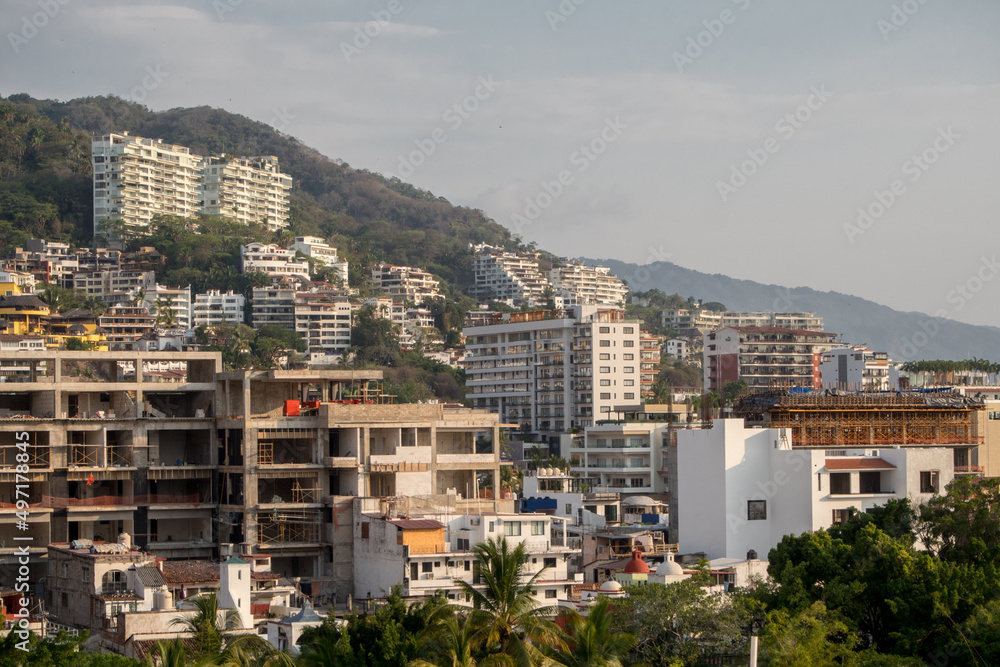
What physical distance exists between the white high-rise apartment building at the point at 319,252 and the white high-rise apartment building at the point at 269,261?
1206 cm

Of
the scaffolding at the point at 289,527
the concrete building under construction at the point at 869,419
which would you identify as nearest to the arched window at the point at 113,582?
the scaffolding at the point at 289,527

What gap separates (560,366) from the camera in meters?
125

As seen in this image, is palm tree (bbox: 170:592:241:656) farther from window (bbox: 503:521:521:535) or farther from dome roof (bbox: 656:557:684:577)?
window (bbox: 503:521:521:535)

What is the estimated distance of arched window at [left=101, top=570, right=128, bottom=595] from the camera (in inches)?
1598

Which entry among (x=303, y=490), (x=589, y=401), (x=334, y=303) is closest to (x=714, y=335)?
(x=589, y=401)

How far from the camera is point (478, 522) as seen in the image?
47406mm

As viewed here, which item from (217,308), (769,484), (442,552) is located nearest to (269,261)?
(217,308)

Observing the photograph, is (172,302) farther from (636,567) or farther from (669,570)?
(669,570)

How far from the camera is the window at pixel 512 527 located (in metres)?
47.2

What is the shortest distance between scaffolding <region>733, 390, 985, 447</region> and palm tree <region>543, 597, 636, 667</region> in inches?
1395

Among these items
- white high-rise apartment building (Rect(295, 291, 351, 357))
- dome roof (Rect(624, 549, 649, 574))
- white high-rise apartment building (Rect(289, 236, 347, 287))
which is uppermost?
white high-rise apartment building (Rect(289, 236, 347, 287))

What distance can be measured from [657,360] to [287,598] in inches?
4221

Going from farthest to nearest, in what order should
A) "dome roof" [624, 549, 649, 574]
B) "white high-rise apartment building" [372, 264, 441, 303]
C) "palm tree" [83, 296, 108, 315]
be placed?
1. "white high-rise apartment building" [372, 264, 441, 303]
2. "palm tree" [83, 296, 108, 315]
3. "dome roof" [624, 549, 649, 574]

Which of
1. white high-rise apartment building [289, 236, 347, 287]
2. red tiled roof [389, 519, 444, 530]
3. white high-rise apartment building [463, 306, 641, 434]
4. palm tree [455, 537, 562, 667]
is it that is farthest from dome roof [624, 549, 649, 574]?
white high-rise apartment building [289, 236, 347, 287]
